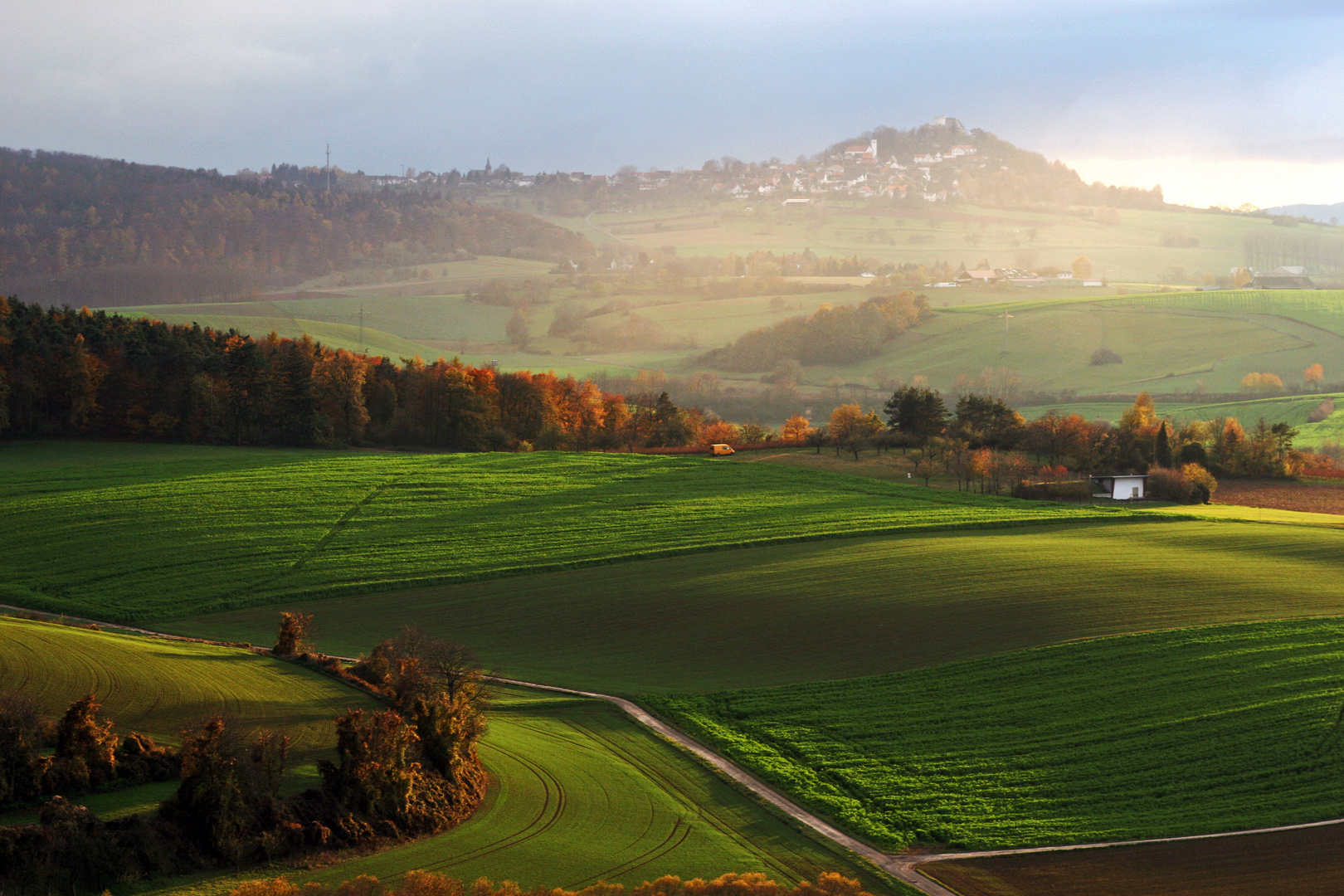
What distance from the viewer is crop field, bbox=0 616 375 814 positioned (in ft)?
88.0

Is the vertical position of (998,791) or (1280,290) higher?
(1280,290)

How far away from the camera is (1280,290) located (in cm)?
18488

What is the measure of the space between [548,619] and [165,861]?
2319 centimetres

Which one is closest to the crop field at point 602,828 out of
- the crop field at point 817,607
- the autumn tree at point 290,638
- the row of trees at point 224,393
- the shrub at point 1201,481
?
the crop field at point 817,607

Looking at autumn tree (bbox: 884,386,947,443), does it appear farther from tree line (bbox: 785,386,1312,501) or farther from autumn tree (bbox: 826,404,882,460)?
autumn tree (bbox: 826,404,882,460)

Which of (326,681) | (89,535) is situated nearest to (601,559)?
(326,681)

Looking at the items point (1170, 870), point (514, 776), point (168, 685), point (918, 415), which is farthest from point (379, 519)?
point (918, 415)

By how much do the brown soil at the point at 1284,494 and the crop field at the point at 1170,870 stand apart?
55.8 metres

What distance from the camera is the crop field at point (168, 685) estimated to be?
1056 inches

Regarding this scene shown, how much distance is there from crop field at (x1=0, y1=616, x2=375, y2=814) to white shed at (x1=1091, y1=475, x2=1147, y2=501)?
202ft

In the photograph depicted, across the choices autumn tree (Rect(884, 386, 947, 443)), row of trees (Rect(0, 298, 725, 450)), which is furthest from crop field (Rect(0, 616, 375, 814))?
autumn tree (Rect(884, 386, 947, 443))

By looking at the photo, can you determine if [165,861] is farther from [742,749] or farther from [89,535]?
[89,535]

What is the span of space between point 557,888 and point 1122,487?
66578 mm

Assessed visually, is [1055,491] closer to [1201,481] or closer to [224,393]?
[1201,481]
